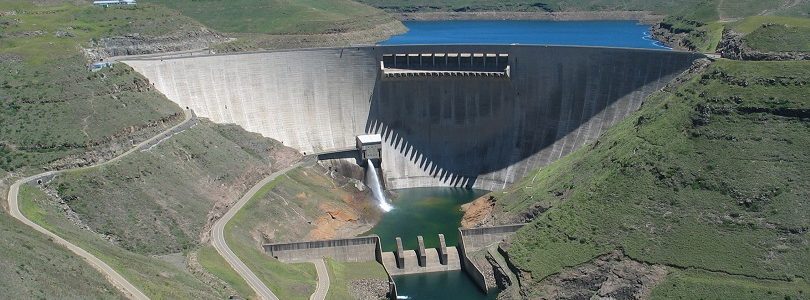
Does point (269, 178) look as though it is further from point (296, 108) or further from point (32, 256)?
point (32, 256)

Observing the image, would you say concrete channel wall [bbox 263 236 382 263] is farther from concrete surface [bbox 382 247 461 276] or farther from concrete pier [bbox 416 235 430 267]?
concrete pier [bbox 416 235 430 267]

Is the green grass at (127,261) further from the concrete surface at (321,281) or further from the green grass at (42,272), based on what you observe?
the concrete surface at (321,281)

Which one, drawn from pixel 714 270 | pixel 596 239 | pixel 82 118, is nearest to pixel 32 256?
pixel 82 118

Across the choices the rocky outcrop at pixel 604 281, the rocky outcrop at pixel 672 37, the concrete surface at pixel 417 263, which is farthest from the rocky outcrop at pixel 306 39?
the rocky outcrop at pixel 604 281

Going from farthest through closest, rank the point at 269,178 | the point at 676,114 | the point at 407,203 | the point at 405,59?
the point at 405,59, the point at 407,203, the point at 269,178, the point at 676,114

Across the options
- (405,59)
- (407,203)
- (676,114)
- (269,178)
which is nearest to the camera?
(676,114)
